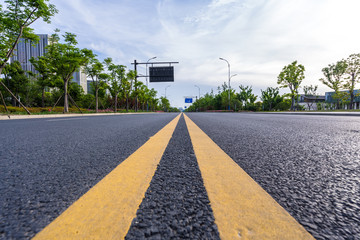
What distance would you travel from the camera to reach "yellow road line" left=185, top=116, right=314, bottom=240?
53cm

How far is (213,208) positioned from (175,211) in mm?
138

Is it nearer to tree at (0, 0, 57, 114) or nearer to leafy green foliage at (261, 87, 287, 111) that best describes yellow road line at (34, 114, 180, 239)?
tree at (0, 0, 57, 114)

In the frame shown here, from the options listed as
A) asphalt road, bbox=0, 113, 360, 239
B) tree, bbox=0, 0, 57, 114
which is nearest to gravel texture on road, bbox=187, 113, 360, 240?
asphalt road, bbox=0, 113, 360, 239

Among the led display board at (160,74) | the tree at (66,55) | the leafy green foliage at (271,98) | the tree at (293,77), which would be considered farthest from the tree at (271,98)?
the tree at (66,55)

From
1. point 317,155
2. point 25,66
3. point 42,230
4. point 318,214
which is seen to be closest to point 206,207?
point 318,214

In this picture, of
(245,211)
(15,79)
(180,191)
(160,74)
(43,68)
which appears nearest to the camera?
(245,211)

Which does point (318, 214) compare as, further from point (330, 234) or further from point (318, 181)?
point (318, 181)

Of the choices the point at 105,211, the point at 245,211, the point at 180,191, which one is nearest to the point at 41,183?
the point at 105,211

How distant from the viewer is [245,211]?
646mm

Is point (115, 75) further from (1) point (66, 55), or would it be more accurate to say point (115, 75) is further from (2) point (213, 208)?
(2) point (213, 208)

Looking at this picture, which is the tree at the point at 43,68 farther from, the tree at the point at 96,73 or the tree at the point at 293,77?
the tree at the point at 293,77

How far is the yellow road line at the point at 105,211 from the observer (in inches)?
21.0

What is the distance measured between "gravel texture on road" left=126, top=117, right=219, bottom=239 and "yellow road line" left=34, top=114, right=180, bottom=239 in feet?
0.13

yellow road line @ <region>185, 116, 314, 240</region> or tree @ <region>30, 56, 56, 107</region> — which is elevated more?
tree @ <region>30, 56, 56, 107</region>
